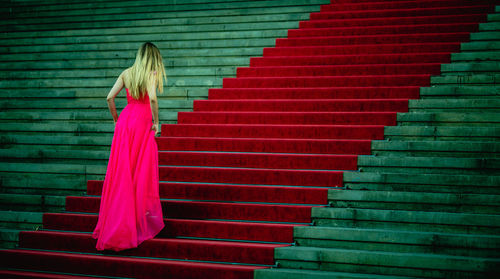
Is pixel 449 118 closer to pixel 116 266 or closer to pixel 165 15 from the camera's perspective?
pixel 116 266

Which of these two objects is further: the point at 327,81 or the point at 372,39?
the point at 372,39

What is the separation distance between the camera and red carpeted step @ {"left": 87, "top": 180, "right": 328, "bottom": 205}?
4094mm

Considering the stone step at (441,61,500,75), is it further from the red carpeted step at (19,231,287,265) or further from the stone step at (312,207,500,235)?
the red carpeted step at (19,231,287,265)

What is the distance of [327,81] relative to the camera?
5527mm

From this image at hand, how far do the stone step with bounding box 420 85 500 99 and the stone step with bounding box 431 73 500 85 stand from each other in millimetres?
79

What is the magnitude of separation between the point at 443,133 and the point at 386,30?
7.37ft

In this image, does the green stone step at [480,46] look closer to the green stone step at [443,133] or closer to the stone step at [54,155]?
the green stone step at [443,133]

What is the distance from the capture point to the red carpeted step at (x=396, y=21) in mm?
6121

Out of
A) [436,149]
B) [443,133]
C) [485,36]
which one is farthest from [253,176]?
[485,36]

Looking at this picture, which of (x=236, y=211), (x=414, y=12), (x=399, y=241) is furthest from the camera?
(x=414, y=12)

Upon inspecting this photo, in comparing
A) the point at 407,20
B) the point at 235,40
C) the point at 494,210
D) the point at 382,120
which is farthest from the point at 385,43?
the point at 494,210

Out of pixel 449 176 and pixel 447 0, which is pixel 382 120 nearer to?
pixel 449 176

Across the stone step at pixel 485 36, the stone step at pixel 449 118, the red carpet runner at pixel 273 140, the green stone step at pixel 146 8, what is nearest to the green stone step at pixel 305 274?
the red carpet runner at pixel 273 140

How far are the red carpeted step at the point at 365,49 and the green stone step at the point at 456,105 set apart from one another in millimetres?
1157
